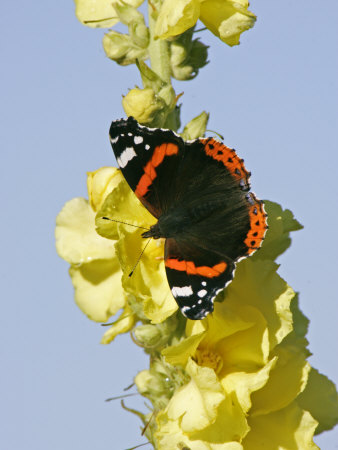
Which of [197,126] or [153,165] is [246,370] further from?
[197,126]

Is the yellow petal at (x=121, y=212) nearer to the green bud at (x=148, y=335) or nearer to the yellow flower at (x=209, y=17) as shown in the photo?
the green bud at (x=148, y=335)

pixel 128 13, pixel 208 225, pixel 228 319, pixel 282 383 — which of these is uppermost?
pixel 128 13

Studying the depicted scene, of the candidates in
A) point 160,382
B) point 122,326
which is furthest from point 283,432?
point 122,326

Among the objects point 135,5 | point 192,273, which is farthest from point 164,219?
point 135,5

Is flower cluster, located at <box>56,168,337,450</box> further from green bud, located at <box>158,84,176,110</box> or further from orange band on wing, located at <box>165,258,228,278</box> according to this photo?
green bud, located at <box>158,84,176,110</box>

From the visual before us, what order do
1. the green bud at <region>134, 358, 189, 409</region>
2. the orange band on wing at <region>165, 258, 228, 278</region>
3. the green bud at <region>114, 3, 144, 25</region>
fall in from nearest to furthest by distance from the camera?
the orange band on wing at <region>165, 258, 228, 278</region> < the green bud at <region>134, 358, 189, 409</region> < the green bud at <region>114, 3, 144, 25</region>

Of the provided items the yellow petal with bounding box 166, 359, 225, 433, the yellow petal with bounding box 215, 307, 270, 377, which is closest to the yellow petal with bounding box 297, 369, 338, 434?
the yellow petal with bounding box 215, 307, 270, 377

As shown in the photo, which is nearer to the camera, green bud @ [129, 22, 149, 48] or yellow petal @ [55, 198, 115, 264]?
green bud @ [129, 22, 149, 48]
